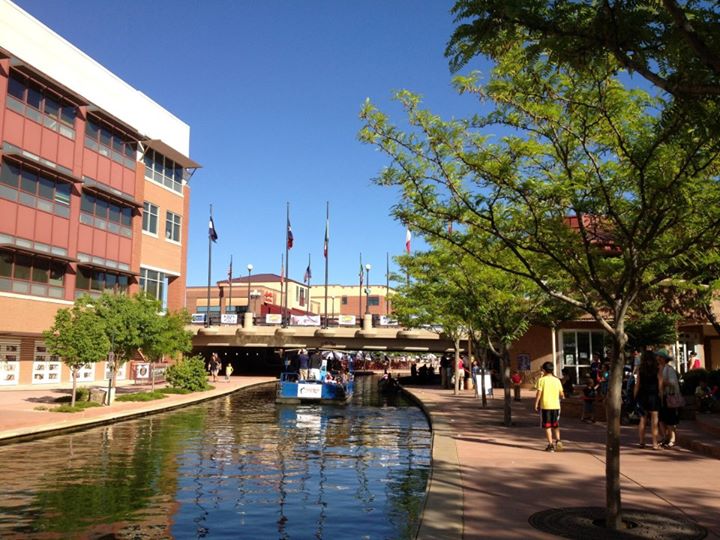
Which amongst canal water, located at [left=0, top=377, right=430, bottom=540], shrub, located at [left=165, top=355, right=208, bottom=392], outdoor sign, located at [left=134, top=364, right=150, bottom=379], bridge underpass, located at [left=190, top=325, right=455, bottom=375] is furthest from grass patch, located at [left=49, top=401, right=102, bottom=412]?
bridge underpass, located at [left=190, top=325, right=455, bottom=375]

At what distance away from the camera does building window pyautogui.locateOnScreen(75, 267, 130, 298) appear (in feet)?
128

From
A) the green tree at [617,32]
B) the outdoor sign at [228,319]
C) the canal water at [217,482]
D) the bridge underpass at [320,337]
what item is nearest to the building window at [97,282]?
the bridge underpass at [320,337]

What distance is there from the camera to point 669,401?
1376cm

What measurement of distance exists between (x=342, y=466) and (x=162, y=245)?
37654 millimetres

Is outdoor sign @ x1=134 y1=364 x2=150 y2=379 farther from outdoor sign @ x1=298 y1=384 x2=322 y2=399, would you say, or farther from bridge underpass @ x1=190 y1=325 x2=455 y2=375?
bridge underpass @ x1=190 y1=325 x2=455 y2=375

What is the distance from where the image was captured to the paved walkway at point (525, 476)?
8008 mm

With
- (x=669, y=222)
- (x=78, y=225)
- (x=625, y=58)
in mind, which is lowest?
(x=669, y=222)

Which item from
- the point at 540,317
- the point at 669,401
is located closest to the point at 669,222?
the point at 669,401

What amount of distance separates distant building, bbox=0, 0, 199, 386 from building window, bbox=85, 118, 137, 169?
62 mm

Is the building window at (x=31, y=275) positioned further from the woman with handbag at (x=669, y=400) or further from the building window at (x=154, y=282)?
the woman with handbag at (x=669, y=400)

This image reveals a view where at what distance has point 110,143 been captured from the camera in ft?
136

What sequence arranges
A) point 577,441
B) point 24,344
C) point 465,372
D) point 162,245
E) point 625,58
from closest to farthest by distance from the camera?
point 625,58, point 577,441, point 24,344, point 465,372, point 162,245

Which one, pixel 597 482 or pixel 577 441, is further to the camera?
pixel 577 441

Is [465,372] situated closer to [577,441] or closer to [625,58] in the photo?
[577,441]
